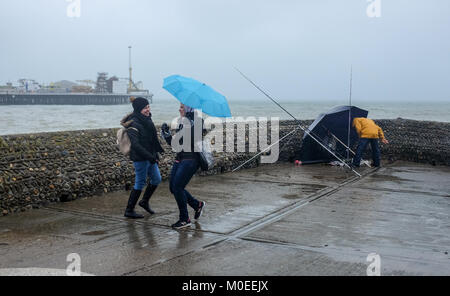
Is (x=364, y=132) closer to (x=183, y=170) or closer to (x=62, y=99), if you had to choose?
(x=183, y=170)

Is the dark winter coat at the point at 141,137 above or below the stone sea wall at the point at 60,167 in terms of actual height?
above

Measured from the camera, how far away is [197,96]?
242 inches

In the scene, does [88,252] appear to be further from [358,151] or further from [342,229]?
[358,151]

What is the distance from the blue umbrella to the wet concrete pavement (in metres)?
A: 1.40

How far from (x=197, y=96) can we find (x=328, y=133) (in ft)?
24.0

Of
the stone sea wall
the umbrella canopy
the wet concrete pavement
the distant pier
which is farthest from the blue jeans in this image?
the distant pier

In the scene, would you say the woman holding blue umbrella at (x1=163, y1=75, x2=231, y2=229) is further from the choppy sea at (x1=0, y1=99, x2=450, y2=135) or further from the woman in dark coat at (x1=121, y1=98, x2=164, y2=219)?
the choppy sea at (x1=0, y1=99, x2=450, y2=135)

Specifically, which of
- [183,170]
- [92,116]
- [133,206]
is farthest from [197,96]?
[92,116]

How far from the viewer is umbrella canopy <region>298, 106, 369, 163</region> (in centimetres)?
1287

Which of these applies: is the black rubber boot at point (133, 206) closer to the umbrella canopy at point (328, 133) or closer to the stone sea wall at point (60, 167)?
the stone sea wall at point (60, 167)

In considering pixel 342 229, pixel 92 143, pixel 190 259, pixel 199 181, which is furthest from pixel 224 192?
pixel 190 259

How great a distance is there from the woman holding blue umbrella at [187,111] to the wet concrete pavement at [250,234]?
16.3 inches

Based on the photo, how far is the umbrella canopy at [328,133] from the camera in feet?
42.2

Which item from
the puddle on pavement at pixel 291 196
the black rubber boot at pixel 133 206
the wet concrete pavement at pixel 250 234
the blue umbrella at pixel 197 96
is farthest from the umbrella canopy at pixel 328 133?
the black rubber boot at pixel 133 206
